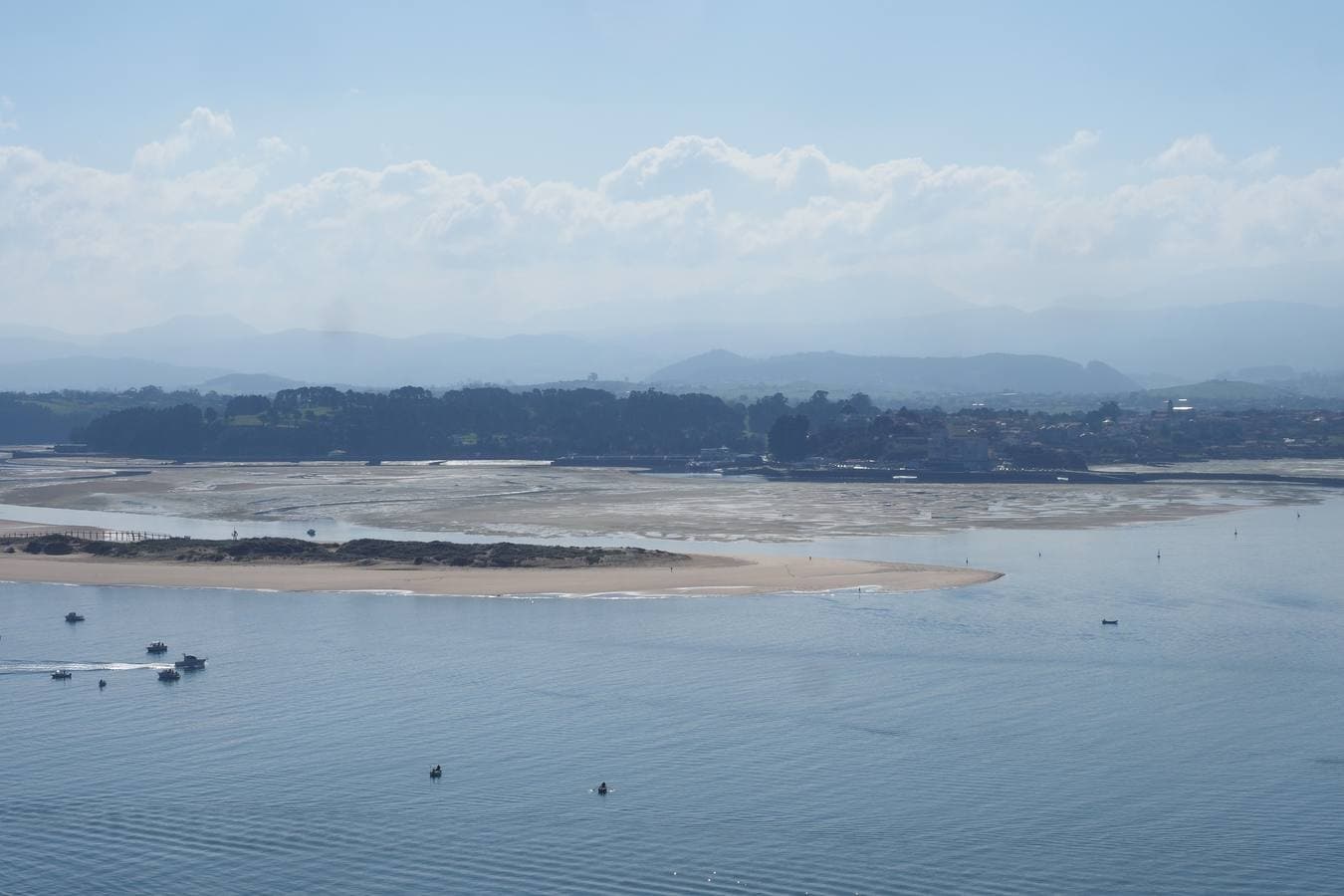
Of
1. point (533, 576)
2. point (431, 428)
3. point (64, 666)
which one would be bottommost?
point (64, 666)

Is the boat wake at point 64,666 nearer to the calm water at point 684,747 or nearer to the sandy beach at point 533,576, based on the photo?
the calm water at point 684,747

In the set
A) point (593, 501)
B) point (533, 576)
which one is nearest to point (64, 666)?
point (533, 576)

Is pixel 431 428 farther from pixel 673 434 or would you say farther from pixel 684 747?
pixel 684 747

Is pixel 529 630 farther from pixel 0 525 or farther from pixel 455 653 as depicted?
pixel 0 525

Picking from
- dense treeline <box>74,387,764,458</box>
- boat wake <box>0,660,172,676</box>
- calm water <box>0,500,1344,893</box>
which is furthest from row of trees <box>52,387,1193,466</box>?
boat wake <box>0,660,172,676</box>

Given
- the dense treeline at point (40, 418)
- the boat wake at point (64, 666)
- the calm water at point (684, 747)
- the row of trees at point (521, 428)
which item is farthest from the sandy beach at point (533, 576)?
the dense treeline at point (40, 418)

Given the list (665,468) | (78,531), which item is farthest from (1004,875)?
(665,468)
